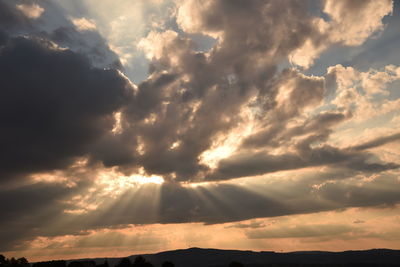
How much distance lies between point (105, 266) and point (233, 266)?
2425 inches

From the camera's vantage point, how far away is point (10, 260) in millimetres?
179750

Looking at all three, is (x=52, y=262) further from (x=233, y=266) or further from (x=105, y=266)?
(x=233, y=266)

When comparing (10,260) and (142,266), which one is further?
(10,260)

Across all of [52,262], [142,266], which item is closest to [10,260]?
[52,262]

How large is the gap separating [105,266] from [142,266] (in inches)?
995

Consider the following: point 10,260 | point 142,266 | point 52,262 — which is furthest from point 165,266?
point 10,260

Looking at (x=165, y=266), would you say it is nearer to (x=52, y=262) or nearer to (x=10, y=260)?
(x=52, y=262)

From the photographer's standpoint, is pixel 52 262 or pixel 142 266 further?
pixel 52 262

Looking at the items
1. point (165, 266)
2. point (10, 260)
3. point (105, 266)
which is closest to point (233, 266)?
point (165, 266)

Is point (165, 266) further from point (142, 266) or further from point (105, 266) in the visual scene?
point (105, 266)

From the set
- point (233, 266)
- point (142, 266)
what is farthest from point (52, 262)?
point (233, 266)

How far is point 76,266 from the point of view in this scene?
6378 inches

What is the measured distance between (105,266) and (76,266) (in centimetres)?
1906

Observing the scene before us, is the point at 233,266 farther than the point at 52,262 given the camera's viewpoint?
No
